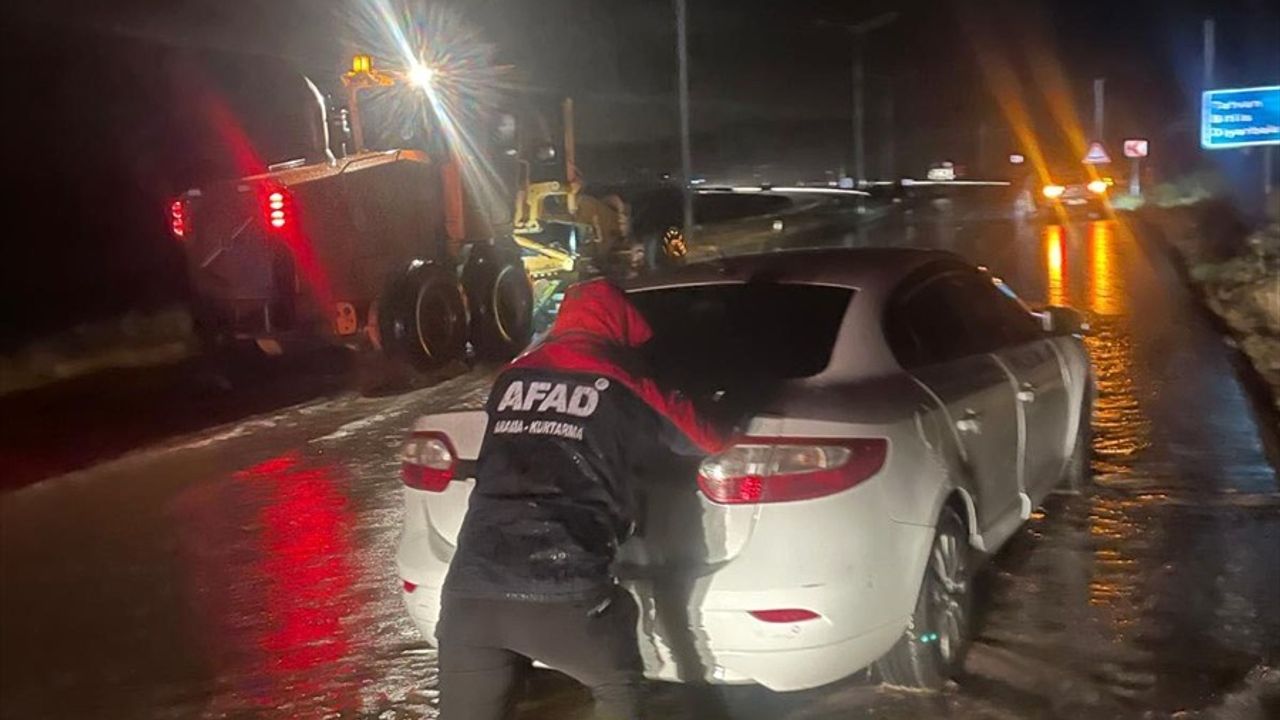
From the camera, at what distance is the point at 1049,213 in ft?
125

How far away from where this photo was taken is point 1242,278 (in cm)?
1816

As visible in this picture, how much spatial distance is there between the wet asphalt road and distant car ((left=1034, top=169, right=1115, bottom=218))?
2732 centimetres

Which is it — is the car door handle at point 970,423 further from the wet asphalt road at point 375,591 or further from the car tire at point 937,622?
the wet asphalt road at point 375,591

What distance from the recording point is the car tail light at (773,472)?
169 inches

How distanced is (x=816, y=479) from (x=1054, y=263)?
20.5 meters

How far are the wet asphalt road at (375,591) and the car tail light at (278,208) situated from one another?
2190 mm

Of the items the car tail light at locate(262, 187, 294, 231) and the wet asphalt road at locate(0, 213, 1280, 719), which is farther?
the car tail light at locate(262, 187, 294, 231)

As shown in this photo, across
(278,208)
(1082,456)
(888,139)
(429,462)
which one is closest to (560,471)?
(429,462)

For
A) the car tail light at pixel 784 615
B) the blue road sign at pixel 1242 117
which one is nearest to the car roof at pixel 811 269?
the car tail light at pixel 784 615

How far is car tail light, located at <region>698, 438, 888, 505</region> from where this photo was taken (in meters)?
4.30

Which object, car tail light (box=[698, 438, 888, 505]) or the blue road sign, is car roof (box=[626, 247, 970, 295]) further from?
the blue road sign

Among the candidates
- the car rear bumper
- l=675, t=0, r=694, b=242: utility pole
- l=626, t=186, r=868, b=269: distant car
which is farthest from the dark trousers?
l=675, t=0, r=694, b=242: utility pole

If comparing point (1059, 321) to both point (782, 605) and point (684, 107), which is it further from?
point (684, 107)

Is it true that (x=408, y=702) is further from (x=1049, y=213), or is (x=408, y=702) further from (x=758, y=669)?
(x=1049, y=213)
